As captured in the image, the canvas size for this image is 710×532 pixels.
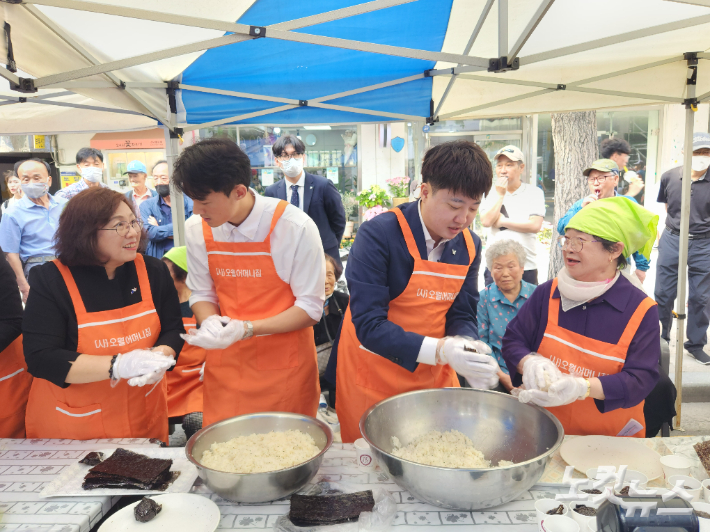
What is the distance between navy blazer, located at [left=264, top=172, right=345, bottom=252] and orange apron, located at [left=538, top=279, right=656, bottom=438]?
3.07m

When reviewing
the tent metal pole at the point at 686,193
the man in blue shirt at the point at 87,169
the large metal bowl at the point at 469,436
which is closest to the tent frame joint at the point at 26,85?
the large metal bowl at the point at 469,436

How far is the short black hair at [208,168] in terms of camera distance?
1.84 m

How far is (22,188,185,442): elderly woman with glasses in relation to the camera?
1838mm

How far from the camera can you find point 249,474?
1379 mm

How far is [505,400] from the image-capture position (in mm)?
1707

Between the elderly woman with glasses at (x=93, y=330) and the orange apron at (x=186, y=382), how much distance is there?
0.86m

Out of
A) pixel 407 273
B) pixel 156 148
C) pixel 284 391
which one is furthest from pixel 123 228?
pixel 156 148

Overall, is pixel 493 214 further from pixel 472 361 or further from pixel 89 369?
pixel 89 369

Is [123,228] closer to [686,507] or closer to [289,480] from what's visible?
[289,480]

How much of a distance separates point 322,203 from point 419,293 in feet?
10.2

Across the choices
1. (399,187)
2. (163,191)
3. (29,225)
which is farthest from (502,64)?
(399,187)

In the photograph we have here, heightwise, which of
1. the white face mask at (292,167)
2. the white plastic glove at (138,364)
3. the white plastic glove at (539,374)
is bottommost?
the white plastic glove at (539,374)

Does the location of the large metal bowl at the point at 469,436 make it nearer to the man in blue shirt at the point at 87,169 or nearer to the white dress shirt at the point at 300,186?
the white dress shirt at the point at 300,186

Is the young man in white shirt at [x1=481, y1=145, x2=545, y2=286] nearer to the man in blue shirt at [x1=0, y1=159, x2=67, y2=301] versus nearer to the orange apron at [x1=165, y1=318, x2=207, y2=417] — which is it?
the orange apron at [x1=165, y1=318, x2=207, y2=417]
